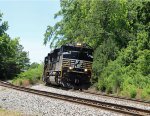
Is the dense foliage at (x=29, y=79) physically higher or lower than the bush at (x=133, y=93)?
higher

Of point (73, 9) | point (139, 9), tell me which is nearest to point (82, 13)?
point (73, 9)

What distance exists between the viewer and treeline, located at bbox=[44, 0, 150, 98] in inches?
1175

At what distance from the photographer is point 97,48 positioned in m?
38.1

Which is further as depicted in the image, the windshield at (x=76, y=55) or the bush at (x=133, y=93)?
the windshield at (x=76, y=55)

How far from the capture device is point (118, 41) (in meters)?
39.8

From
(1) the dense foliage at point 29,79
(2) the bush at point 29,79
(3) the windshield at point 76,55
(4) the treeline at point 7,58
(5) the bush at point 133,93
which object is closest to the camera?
(5) the bush at point 133,93

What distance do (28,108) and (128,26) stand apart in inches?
1197

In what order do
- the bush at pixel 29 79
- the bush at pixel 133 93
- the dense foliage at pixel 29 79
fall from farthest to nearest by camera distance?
the bush at pixel 29 79 → the dense foliage at pixel 29 79 → the bush at pixel 133 93

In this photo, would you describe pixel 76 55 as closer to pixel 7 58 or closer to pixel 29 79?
pixel 29 79

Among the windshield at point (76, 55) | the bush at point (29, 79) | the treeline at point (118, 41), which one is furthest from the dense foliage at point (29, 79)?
the windshield at point (76, 55)

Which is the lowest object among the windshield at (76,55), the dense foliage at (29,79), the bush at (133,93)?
the bush at (133,93)

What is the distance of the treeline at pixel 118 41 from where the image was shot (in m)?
29.8

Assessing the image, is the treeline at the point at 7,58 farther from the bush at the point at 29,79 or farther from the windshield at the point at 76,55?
the windshield at the point at 76,55

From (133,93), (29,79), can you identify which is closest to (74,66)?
(133,93)
